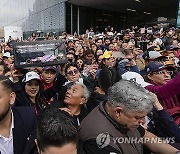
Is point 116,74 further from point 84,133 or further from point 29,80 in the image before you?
point 29,80

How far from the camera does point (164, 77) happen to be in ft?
9.89

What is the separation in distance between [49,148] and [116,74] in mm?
1489

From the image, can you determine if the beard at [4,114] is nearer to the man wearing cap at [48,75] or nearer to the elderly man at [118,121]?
the elderly man at [118,121]

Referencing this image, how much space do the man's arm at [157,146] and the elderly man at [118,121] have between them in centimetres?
13

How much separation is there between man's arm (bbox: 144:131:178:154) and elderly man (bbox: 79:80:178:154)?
0.41 feet

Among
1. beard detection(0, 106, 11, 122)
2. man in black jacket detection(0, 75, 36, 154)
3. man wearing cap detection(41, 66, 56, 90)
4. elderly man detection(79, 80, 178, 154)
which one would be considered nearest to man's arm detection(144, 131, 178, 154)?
elderly man detection(79, 80, 178, 154)

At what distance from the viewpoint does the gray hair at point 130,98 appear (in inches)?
70.9

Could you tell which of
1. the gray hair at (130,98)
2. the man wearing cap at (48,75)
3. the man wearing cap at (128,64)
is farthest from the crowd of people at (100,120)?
the man wearing cap at (128,64)

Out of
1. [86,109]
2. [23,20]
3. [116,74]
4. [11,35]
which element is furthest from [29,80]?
[23,20]

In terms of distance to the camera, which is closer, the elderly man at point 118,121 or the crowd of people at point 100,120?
the crowd of people at point 100,120

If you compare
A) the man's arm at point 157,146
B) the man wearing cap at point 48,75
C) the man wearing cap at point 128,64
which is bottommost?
the man's arm at point 157,146

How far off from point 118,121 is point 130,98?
18 cm

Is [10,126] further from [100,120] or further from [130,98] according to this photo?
[130,98]

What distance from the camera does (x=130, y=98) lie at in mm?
1804
